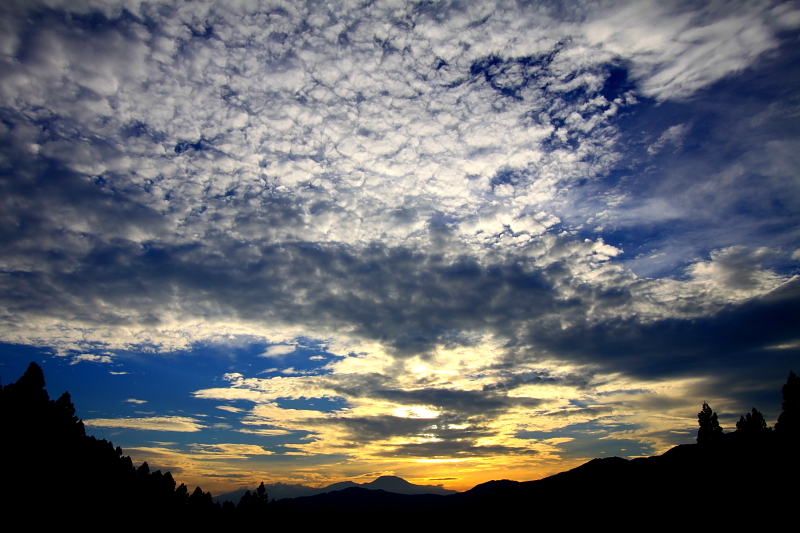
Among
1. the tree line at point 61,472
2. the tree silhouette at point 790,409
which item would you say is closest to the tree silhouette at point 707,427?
the tree silhouette at point 790,409

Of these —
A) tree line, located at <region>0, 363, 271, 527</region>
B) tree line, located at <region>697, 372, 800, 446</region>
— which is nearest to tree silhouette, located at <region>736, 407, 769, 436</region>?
tree line, located at <region>697, 372, 800, 446</region>

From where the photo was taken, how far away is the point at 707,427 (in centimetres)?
12769

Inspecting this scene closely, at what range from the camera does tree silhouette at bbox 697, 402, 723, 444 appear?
12594 centimetres

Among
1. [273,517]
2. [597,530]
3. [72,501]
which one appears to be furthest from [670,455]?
[72,501]

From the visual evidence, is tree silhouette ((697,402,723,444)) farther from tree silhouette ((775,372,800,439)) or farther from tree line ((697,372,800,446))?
tree silhouette ((775,372,800,439))

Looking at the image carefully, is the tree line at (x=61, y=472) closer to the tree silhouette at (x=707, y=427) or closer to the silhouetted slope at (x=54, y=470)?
the silhouetted slope at (x=54, y=470)

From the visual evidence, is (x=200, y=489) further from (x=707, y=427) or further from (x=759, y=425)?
(x=759, y=425)

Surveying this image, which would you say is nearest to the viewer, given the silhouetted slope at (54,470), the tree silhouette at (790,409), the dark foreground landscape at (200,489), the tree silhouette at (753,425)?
the silhouetted slope at (54,470)

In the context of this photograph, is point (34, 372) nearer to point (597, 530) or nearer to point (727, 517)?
point (727, 517)

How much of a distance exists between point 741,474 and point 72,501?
168202 millimetres

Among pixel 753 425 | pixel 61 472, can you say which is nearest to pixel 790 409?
pixel 753 425

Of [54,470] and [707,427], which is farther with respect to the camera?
[707,427]

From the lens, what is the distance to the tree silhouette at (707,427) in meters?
126

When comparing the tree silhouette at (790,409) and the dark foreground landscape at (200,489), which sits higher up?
the tree silhouette at (790,409)
